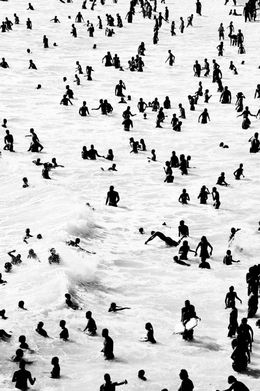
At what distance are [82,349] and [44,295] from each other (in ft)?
9.30

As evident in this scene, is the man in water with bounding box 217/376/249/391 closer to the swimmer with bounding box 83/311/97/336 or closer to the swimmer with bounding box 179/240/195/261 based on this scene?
the swimmer with bounding box 83/311/97/336

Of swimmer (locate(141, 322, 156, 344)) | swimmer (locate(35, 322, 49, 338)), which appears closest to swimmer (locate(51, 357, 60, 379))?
swimmer (locate(35, 322, 49, 338))

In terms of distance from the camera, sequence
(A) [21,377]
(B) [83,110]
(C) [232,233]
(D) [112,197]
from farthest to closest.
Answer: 1. (B) [83,110]
2. (D) [112,197]
3. (C) [232,233]
4. (A) [21,377]

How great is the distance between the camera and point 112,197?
83.8 ft

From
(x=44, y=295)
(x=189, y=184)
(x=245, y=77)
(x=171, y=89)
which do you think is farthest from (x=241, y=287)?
(x=245, y=77)

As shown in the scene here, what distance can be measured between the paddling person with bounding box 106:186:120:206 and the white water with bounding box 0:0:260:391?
334 millimetres

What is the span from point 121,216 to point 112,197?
3.46ft

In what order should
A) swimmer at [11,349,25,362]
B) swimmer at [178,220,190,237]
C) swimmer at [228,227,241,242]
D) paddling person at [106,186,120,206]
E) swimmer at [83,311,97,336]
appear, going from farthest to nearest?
paddling person at [106,186,120,206]
swimmer at [178,220,190,237]
swimmer at [228,227,241,242]
swimmer at [83,311,97,336]
swimmer at [11,349,25,362]

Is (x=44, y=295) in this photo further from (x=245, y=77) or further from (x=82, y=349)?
(x=245, y=77)

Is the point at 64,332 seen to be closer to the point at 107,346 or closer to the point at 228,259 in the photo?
the point at 107,346

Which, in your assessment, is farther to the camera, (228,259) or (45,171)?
(45,171)

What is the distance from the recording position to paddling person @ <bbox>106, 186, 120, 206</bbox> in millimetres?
25297

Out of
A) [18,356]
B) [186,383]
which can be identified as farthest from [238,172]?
[186,383]

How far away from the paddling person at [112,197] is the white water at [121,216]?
334 millimetres
